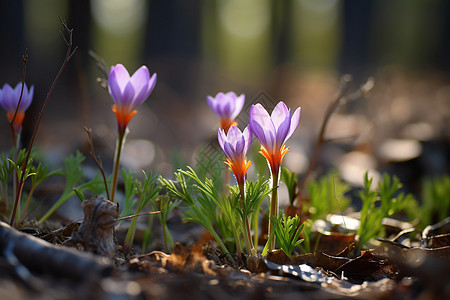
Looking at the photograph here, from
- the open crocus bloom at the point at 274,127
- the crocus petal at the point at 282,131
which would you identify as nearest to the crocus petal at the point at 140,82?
the open crocus bloom at the point at 274,127

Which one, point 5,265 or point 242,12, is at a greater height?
point 242,12

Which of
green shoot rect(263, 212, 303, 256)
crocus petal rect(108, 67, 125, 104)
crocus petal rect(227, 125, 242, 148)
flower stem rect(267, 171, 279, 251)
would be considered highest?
crocus petal rect(108, 67, 125, 104)

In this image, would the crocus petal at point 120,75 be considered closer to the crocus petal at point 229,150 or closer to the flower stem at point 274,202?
the crocus petal at point 229,150

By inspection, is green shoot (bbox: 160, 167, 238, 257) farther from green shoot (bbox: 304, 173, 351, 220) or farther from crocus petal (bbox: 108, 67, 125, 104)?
green shoot (bbox: 304, 173, 351, 220)

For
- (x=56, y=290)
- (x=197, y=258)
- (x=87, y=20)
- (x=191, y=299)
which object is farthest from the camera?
(x=87, y=20)

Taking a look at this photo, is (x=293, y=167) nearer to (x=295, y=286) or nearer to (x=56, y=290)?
(x=295, y=286)

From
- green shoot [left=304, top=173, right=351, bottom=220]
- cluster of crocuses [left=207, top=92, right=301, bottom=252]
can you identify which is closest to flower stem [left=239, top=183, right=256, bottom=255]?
cluster of crocuses [left=207, top=92, right=301, bottom=252]

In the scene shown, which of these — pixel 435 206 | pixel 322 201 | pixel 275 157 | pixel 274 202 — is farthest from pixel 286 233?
pixel 435 206

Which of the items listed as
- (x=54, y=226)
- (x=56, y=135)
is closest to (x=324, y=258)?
(x=54, y=226)
